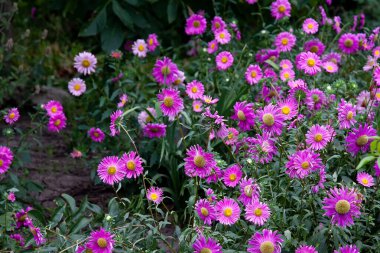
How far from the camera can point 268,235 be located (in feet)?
6.62

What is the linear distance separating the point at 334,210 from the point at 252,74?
1.22 m

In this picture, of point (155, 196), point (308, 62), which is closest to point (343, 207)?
point (155, 196)

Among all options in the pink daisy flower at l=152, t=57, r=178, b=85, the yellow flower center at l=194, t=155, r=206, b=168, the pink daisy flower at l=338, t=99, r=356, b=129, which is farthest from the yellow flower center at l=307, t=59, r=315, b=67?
the yellow flower center at l=194, t=155, r=206, b=168

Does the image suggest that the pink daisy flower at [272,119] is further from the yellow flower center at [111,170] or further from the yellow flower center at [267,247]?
the yellow flower center at [111,170]

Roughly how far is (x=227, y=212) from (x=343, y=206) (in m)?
0.38

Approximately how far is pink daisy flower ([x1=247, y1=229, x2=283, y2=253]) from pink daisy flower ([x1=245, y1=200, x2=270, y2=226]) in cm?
10

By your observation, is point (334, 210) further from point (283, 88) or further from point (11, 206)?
point (11, 206)

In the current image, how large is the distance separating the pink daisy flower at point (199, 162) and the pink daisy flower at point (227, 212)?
0.11 meters

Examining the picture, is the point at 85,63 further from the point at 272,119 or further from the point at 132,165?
the point at 272,119

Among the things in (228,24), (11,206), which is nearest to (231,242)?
(11,206)

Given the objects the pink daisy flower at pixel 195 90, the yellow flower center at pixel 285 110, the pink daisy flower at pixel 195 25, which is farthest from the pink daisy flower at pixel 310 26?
the yellow flower center at pixel 285 110

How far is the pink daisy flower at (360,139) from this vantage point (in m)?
2.32

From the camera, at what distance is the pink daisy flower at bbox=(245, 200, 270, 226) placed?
2121 millimetres

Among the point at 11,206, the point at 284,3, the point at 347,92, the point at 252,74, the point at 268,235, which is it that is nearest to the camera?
the point at 268,235
